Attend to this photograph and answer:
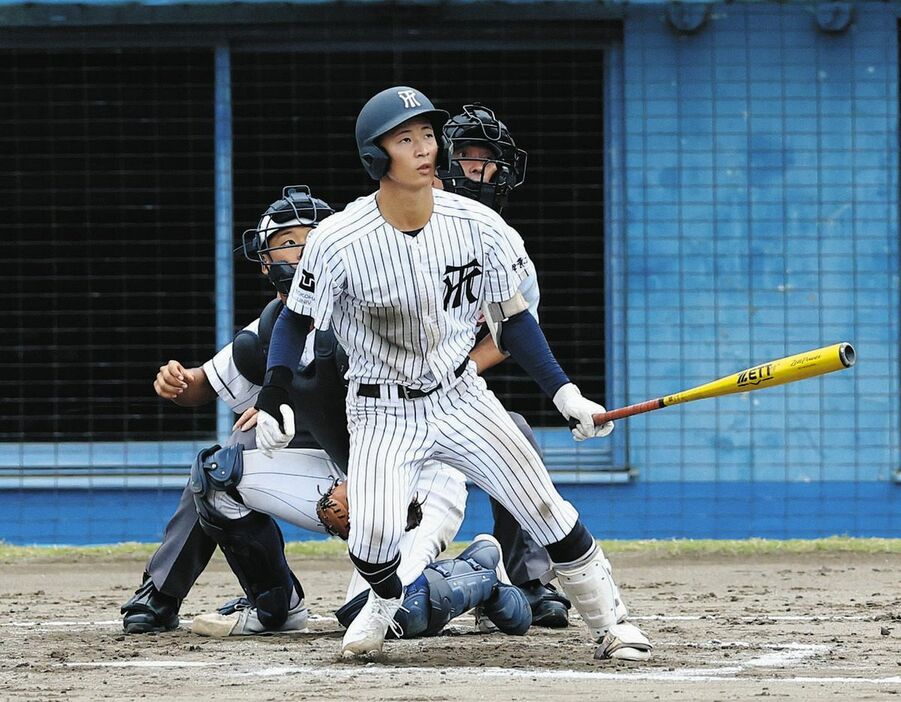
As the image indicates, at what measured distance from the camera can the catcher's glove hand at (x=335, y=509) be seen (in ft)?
18.3

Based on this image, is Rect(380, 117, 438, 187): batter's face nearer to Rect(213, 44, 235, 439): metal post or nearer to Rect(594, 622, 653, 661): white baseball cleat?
Rect(594, 622, 653, 661): white baseball cleat

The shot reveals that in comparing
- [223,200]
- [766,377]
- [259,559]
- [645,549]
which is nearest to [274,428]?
[259,559]

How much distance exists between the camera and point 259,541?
18.9 ft

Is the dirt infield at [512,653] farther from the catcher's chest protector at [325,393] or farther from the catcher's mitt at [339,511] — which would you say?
the catcher's chest protector at [325,393]

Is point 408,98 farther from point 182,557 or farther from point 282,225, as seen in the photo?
point 182,557

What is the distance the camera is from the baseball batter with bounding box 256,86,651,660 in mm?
5008

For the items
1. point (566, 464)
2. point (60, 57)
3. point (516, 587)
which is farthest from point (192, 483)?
point (60, 57)

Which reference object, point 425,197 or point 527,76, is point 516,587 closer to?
point 425,197

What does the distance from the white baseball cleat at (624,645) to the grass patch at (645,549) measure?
3.33m

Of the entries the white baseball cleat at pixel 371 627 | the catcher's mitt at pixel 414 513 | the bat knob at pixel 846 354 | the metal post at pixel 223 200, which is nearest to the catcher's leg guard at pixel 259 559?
the catcher's mitt at pixel 414 513

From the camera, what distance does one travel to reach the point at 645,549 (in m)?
8.66

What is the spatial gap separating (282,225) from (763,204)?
4.38m

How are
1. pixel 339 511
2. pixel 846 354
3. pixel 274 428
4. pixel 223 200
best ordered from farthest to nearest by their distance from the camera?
pixel 223 200
pixel 339 511
pixel 274 428
pixel 846 354

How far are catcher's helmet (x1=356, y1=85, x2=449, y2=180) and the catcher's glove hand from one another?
3.61 feet
